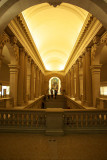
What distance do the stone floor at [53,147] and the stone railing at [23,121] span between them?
34 cm

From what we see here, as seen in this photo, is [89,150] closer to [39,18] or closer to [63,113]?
[63,113]

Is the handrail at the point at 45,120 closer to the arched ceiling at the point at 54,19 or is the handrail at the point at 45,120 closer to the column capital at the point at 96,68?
the column capital at the point at 96,68

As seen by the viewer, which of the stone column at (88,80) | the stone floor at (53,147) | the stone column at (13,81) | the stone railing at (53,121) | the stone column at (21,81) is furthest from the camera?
the stone column at (21,81)

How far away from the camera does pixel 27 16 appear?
409 inches

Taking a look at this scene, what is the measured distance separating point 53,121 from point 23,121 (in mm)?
1296

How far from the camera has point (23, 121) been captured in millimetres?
5363

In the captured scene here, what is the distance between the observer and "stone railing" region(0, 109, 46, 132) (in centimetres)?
517

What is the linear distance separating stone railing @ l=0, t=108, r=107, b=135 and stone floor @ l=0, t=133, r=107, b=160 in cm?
30

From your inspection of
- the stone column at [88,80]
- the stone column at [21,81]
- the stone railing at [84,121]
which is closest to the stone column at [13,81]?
the stone column at [21,81]

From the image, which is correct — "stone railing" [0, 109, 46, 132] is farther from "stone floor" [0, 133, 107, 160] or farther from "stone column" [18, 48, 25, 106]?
"stone column" [18, 48, 25, 106]

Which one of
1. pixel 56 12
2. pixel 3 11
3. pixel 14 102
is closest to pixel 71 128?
pixel 3 11

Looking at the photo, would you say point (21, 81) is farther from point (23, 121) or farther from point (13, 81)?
point (23, 121)

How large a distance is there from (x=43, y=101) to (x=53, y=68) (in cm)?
1317

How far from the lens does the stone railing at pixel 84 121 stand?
5.15 meters
